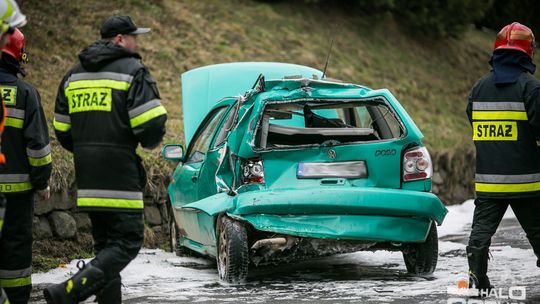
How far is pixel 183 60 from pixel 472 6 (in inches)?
344

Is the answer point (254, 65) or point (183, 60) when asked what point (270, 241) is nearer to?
point (254, 65)

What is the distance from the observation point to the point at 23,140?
686cm

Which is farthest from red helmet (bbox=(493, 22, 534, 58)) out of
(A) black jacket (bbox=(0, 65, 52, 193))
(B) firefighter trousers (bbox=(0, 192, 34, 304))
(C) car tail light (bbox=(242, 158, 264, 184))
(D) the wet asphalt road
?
(B) firefighter trousers (bbox=(0, 192, 34, 304))

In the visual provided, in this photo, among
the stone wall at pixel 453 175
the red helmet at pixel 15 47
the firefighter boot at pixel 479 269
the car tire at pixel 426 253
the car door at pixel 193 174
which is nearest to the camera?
the red helmet at pixel 15 47

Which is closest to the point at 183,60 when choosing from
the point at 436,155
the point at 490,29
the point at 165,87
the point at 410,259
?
the point at 165,87

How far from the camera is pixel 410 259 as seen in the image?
8.48 metres

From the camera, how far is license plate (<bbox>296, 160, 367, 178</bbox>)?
8.08 meters

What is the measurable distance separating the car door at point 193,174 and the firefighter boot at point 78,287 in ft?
9.59

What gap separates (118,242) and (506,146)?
2.76 meters

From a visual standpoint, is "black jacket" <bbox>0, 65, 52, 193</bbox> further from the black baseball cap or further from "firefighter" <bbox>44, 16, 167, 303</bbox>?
the black baseball cap

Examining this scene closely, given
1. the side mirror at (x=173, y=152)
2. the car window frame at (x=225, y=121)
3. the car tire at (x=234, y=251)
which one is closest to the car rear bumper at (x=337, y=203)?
the car tire at (x=234, y=251)

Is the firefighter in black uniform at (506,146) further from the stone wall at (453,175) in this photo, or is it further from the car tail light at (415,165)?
the stone wall at (453,175)

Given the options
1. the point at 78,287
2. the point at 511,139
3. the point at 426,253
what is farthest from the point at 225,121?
the point at 78,287

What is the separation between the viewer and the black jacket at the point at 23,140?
6.80 metres
